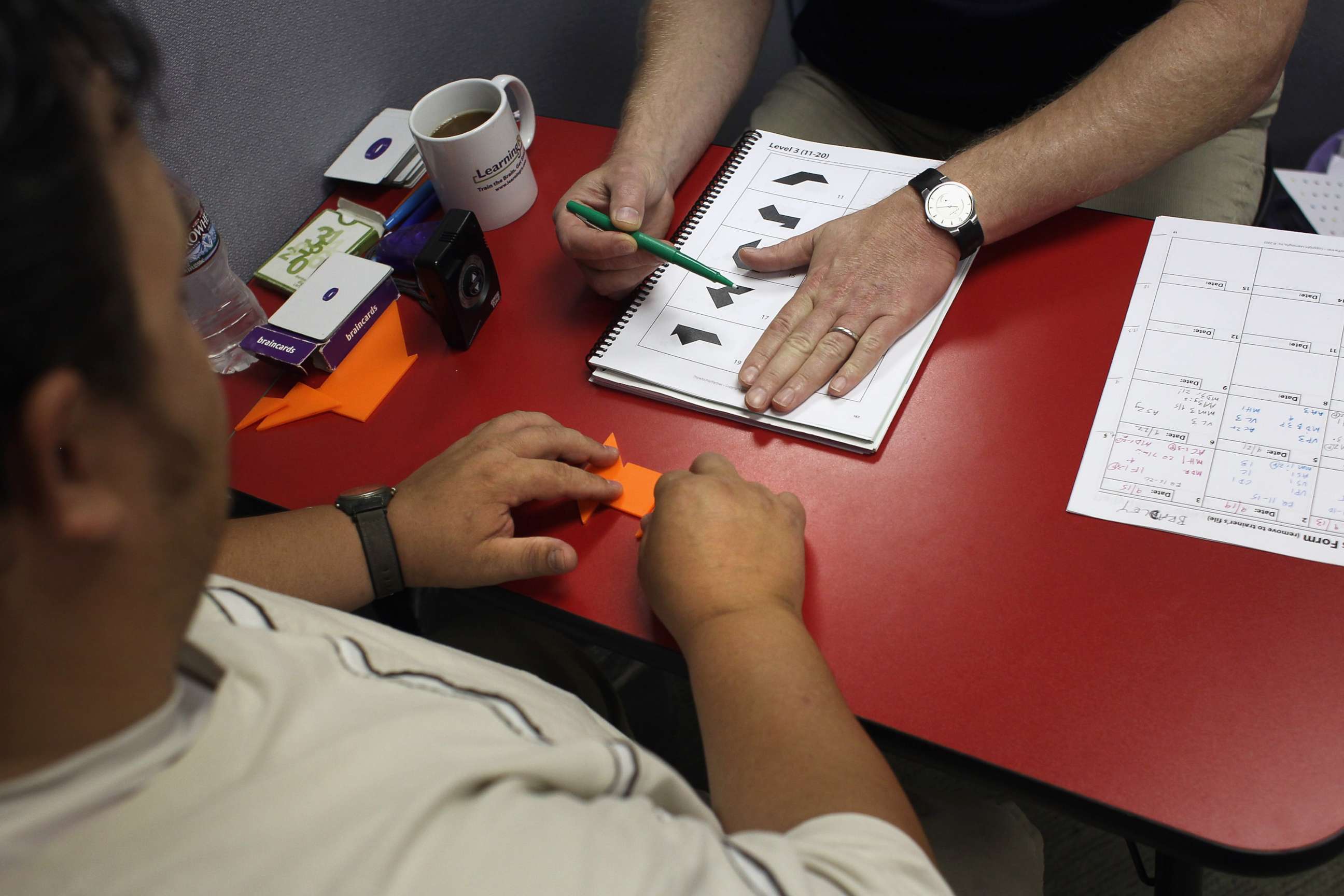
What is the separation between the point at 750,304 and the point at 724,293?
33 mm

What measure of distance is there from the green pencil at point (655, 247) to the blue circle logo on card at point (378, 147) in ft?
1.27

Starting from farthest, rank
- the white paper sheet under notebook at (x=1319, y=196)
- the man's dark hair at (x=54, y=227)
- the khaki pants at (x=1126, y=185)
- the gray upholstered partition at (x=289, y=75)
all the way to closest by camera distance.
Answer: the white paper sheet under notebook at (x=1319, y=196) → the khaki pants at (x=1126, y=185) → the gray upholstered partition at (x=289, y=75) → the man's dark hair at (x=54, y=227)

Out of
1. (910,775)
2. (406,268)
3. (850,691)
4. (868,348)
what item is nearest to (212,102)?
(406,268)

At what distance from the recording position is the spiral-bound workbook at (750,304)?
2.64ft

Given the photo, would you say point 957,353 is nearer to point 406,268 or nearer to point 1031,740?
point 1031,740

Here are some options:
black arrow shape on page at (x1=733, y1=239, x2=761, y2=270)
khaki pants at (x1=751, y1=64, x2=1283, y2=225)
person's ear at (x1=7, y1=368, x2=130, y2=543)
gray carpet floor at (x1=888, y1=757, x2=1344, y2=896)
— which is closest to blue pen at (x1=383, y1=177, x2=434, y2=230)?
black arrow shape on page at (x1=733, y1=239, x2=761, y2=270)

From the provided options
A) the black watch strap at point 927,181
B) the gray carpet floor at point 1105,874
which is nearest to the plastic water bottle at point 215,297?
the black watch strap at point 927,181

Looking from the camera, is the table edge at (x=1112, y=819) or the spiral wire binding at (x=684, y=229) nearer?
the table edge at (x=1112, y=819)

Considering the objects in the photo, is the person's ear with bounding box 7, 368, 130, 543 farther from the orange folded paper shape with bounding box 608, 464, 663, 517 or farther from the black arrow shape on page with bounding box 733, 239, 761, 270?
the black arrow shape on page with bounding box 733, 239, 761, 270

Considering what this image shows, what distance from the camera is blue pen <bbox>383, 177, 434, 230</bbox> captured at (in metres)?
1.08

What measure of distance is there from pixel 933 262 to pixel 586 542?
A: 45 centimetres

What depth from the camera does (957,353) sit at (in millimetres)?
836

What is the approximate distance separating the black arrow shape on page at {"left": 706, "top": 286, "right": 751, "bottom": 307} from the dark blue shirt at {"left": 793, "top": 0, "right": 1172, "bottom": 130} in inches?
22.4

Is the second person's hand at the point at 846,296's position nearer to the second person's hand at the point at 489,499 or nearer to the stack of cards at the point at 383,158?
the second person's hand at the point at 489,499
